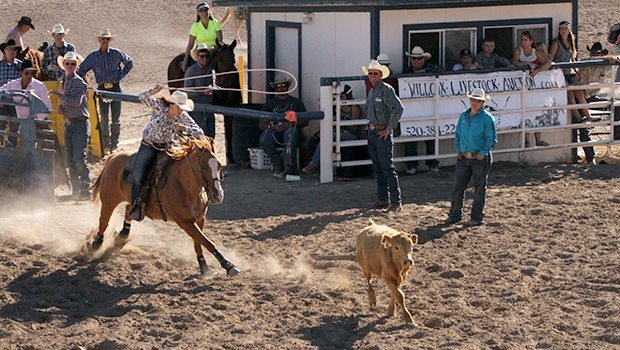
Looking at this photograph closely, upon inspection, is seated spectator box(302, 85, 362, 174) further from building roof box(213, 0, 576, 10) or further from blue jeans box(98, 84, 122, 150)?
blue jeans box(98, 84, 122, 150)

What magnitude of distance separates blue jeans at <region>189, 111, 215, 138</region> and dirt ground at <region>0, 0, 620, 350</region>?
815 mm

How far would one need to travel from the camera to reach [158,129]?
10.2 metres

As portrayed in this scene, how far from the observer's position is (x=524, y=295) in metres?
9.57

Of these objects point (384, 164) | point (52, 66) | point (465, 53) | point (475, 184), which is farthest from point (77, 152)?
point (465, 53)

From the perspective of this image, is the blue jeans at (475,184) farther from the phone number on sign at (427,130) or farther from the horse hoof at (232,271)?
the horse hoof at (232,271)

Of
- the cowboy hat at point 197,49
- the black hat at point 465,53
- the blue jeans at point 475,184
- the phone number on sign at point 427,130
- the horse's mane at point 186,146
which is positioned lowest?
the blue jeans at point 475,184

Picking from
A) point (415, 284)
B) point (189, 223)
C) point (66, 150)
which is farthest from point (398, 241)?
point (66, 150)

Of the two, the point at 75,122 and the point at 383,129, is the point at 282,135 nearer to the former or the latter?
the point at 383,129

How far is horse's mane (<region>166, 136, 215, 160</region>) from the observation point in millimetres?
9914

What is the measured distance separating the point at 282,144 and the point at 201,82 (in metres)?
1.49

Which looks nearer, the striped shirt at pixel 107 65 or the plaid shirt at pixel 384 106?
the plaid shirt at pixel 384 106

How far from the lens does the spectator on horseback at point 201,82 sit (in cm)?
1552

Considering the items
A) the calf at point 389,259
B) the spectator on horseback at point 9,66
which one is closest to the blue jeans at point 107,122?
the spectator on horseback at point 9,66

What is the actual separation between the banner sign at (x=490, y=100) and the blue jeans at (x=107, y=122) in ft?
13.9
